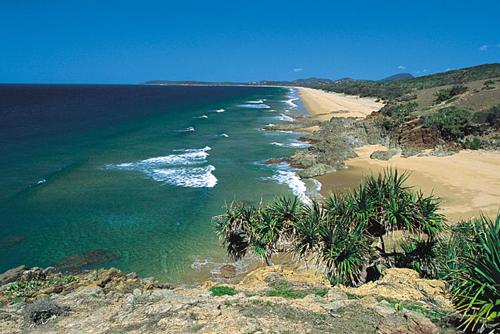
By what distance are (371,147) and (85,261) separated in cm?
4018

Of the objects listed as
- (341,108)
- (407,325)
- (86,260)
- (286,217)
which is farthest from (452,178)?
(341,108)

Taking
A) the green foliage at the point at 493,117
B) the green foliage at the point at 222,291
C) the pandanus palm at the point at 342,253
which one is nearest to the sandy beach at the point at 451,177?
the green foliage at the point at 493,117

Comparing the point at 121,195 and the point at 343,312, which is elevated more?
the point at 343,312

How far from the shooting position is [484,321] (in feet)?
Result: 28.4

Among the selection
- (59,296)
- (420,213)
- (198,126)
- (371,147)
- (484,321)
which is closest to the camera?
(484,321)

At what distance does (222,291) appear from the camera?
13.3m

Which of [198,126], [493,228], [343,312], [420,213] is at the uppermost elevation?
[493,228]

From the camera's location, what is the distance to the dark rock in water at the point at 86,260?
22.0 m

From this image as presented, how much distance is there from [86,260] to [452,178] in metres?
30.3

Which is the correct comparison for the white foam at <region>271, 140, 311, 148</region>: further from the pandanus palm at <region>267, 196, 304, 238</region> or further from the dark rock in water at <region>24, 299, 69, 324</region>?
the dark rock in water at <region>24, 299, 69, 324</region>

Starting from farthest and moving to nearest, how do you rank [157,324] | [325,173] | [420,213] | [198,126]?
[198,126] < [325,173] < [420,213] < [157,324]

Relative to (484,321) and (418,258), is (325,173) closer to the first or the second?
(418,258)

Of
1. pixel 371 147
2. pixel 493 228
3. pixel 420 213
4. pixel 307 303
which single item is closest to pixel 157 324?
pixel 307 303

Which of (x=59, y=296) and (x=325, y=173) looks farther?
(x=325, y=173)
